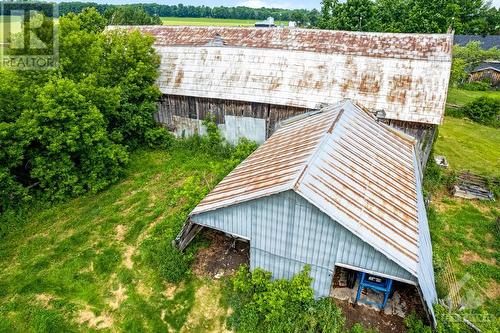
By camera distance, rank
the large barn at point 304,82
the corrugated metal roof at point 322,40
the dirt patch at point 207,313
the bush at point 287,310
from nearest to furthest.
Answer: the bush at point 287,310 → the dirt patch at point 207,313 → the large barn at point 304,82 → the corrugated metal roof at point 322,40

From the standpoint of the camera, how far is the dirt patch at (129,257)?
1331cm

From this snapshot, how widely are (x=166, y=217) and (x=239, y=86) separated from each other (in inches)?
360

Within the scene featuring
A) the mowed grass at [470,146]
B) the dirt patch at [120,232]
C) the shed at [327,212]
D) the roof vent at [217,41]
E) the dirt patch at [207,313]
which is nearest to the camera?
the shed at [327,212]

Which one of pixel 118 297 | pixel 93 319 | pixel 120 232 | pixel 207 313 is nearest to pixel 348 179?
→ pixel 207 313

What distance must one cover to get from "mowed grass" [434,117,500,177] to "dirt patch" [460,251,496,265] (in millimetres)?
8318

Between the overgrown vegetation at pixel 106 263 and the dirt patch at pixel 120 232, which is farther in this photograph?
the dirt patch at pixel 120 232

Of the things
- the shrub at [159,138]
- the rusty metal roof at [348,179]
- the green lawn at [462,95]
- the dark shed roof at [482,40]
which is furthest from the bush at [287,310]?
the dark shed roof at [482,40]

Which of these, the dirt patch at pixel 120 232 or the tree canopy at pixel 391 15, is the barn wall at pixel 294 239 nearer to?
the dirt patch at pixel 120 232

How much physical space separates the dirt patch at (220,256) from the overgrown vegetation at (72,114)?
7452mm

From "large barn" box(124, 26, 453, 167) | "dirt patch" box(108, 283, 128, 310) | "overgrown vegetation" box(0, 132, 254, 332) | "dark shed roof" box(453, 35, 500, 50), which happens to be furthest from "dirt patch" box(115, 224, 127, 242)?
"dark shed roof" box(453, 35, 500, 50)

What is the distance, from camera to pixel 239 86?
20.4 meters

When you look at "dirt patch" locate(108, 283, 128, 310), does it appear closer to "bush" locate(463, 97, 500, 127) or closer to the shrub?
the shrub

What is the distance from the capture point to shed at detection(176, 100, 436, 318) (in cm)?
952

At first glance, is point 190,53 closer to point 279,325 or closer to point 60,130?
point 60,130
